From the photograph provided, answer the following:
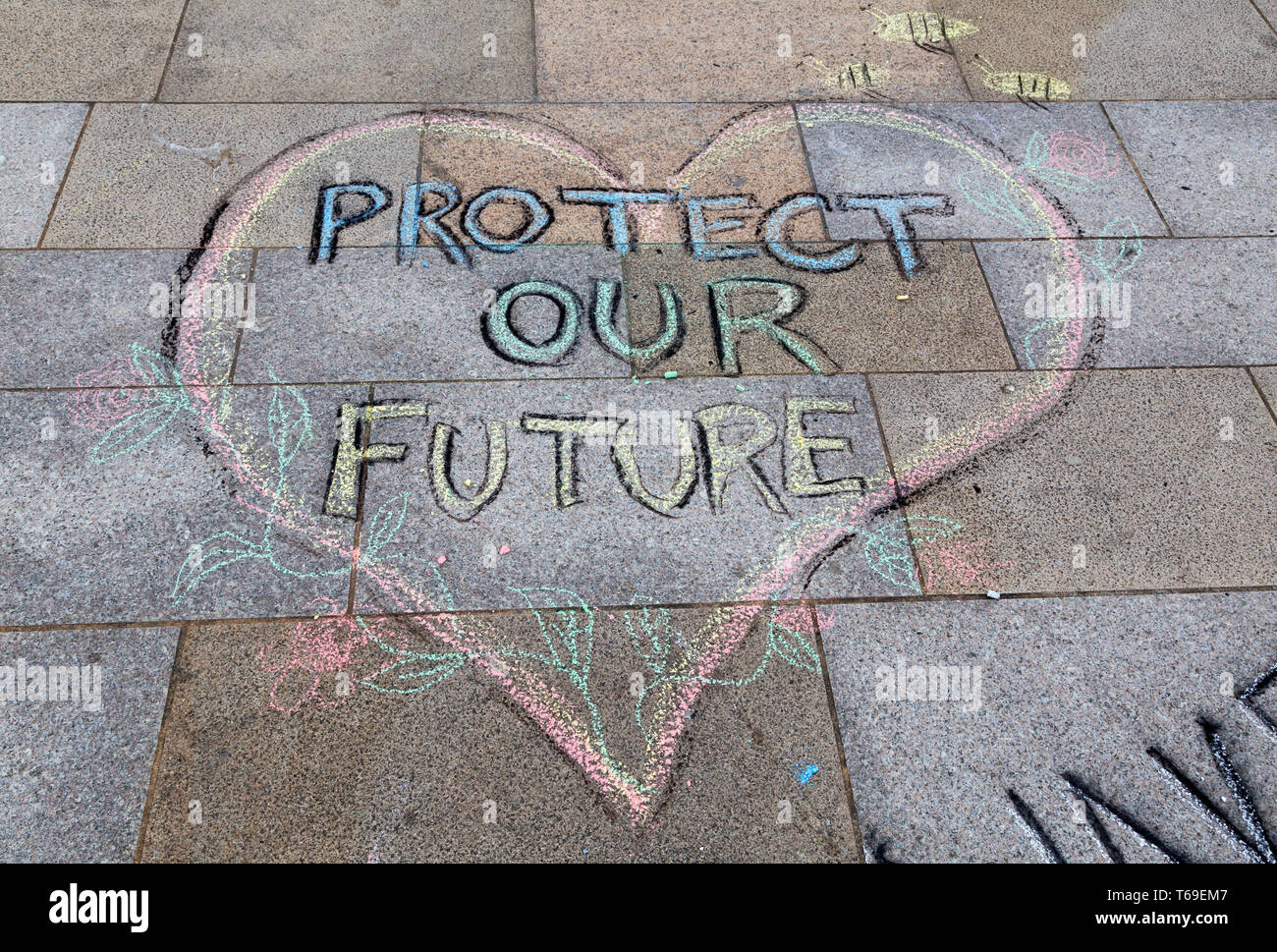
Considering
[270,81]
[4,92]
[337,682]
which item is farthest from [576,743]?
[4,92]

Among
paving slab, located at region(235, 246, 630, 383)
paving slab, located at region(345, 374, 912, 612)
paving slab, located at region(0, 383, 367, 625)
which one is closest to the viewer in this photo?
paving slab, located at region(0, 383, 367, 625)

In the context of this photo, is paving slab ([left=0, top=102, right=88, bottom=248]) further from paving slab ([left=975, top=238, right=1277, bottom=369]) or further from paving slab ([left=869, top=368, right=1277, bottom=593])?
paving slab ([left=975, top=238, right=1277, bottom=369])

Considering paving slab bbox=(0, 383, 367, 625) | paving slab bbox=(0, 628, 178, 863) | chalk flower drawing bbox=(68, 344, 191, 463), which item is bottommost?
paving slab bbox=(0, 628, 178, 863)

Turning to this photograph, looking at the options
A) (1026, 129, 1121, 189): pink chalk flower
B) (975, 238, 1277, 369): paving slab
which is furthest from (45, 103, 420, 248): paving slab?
(1026, 129, 1121, 189): pink chalk flower

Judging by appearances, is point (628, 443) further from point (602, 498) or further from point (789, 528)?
point (789, 528)

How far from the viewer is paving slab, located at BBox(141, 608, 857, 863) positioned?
3529 mm

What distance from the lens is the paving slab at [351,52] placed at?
21.4 ft

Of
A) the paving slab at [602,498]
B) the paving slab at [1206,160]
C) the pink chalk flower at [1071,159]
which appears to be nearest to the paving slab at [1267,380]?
the paving slab at [1206,160]

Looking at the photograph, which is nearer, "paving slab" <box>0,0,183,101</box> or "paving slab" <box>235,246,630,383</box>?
"paving slab" <box>235,246,630,383</box>

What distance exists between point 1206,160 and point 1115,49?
1.47m

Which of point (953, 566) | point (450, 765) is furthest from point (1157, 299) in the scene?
point (450, 765)

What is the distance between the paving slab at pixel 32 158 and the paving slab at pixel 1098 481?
513cm

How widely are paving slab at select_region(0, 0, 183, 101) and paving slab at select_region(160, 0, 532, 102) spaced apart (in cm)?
18
